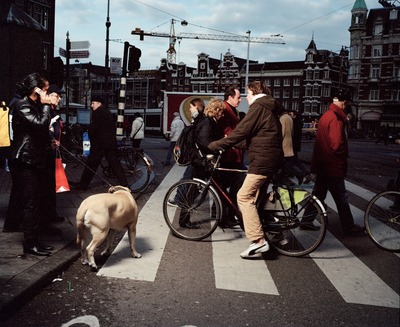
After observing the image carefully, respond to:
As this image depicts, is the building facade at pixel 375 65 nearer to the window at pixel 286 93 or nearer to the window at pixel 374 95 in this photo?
the window at pixel 374 95

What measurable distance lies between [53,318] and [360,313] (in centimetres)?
225

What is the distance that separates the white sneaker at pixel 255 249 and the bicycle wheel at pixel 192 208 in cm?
69

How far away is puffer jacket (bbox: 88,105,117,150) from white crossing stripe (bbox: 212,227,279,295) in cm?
347

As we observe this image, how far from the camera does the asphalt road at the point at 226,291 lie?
330cm

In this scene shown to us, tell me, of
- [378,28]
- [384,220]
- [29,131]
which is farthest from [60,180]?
[378,28]

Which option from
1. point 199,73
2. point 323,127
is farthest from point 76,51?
point 199,73

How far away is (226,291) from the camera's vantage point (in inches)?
152

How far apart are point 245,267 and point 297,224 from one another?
901 millimetres

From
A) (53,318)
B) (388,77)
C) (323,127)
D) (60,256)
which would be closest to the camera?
(53,318)

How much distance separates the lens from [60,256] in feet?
14.8

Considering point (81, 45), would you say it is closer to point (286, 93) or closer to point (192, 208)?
point (192, 208)

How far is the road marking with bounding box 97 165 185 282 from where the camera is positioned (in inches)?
168

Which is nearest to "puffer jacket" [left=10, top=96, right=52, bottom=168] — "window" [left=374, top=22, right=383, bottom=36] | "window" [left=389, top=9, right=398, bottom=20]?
"window" [left=374, top=22, right=383, bottom=36]

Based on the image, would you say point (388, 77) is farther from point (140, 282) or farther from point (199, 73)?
point (140, 282)
